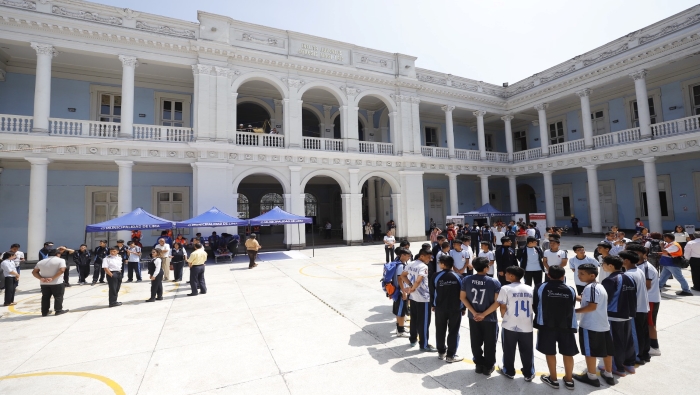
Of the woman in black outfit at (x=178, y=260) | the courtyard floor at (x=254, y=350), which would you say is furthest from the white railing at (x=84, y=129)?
the courtyard floor at (x=254, y=350)

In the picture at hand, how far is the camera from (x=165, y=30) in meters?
16.8

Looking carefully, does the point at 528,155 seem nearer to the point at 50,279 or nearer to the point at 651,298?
the point at 651,298

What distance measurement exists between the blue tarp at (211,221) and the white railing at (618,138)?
22.3m

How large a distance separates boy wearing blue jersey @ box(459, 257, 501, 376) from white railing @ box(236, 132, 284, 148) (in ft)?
52.7

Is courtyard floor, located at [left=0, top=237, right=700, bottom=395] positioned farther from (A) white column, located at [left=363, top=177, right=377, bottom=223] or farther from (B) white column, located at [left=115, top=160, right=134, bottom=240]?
(A) white column, located at [left=363, top=177, right=377, bottom=223]

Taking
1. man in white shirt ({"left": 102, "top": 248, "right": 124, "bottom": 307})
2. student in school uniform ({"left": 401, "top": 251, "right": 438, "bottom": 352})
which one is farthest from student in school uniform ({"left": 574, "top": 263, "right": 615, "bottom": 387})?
man in white shirt ({"left": 102, "top": 248, "right": 124, "bottom": 307})

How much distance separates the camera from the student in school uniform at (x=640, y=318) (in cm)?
447

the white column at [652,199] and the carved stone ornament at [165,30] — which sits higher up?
the carved stone ornament at [165,30]

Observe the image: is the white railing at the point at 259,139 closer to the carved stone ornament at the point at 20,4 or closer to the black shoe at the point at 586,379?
the carved stone ornament at the point at 20,4

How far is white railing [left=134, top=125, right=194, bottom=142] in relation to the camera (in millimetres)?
16547

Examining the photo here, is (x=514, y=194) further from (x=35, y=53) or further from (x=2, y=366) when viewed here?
(x=35, y=53)

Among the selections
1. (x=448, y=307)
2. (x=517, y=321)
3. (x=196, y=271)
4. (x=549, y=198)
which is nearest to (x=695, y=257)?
(x=517, y=321)

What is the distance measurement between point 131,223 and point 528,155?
2610 centimetres

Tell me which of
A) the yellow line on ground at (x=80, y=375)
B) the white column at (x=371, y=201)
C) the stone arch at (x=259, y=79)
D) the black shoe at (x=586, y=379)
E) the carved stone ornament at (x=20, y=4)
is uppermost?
the carved stone ornament at (x=20, y=4)
